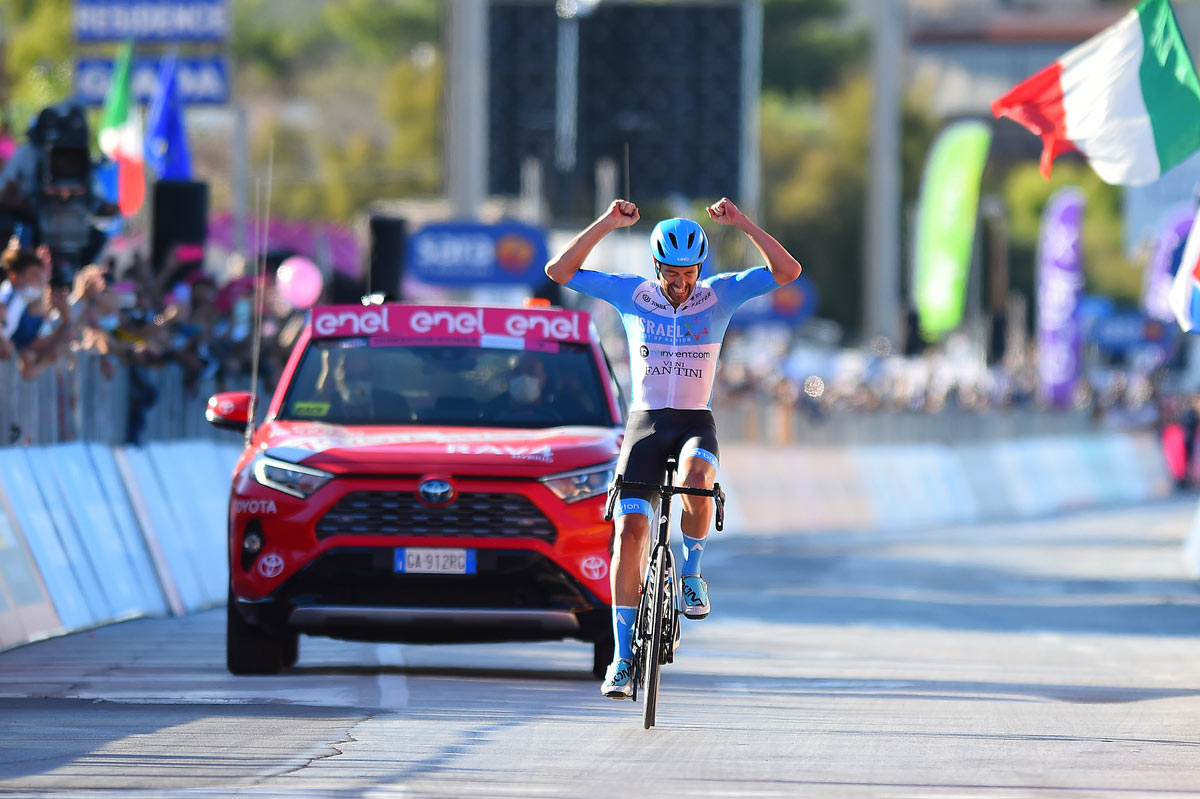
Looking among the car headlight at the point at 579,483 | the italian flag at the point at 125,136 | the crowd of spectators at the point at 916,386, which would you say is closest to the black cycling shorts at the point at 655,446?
the car headlight at the point at 579,483

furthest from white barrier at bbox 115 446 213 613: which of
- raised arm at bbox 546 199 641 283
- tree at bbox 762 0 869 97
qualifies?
tree at bbox 762 0 869 97

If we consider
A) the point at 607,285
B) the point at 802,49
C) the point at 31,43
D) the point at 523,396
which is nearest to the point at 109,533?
the point at 523,396

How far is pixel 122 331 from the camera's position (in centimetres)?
1855

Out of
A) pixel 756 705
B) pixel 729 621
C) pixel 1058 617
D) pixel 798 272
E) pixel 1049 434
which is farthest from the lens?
pixel 1049 434

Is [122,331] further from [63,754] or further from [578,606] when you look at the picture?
[63,754]

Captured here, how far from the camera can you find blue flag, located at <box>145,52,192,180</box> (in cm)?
2967

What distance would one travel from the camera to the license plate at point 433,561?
12523 millimetres

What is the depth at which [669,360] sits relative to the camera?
1123 cm

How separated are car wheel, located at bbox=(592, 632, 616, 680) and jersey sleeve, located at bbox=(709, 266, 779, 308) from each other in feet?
7.08

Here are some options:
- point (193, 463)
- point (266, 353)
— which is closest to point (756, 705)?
point (193, 463)

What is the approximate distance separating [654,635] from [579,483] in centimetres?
207

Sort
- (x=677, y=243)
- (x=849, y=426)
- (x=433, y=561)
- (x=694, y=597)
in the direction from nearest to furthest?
(x=677, y=243) < (x=694, y=597) < (x=433, y=561) < (x=849, y=426)

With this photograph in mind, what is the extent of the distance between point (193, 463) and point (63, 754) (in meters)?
8.78

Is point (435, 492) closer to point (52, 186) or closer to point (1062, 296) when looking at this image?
point (52, 186)
